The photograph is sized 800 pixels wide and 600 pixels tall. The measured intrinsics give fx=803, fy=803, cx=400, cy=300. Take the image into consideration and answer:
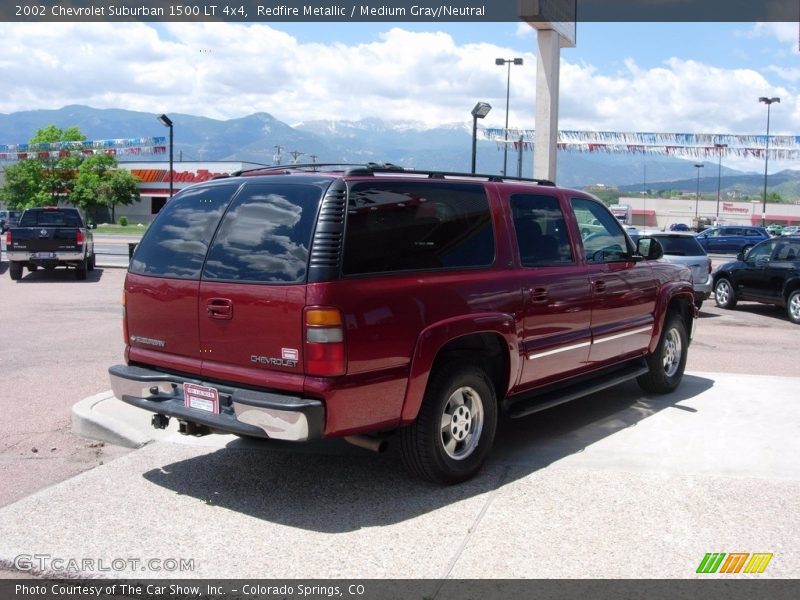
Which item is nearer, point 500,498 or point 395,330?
point 395,330

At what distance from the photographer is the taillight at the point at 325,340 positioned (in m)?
4.45

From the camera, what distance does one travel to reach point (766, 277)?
625 inches

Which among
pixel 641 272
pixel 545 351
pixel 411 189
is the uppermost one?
pixel 411 189

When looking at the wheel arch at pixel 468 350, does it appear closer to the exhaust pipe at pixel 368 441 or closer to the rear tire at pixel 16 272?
the exhaust pipe at pixel 368 441

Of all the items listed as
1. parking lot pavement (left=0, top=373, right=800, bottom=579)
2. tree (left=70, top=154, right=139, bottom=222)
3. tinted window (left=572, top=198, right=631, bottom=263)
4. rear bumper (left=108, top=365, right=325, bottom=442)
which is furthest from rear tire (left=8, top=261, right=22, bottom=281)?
tree (left=70, top=154, right=139, bottom=222)

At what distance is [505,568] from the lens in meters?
4.10

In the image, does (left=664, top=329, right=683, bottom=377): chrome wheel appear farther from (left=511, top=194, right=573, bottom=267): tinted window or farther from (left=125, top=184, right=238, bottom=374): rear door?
(left=125, top=184, right=238, bottom=374): rear door

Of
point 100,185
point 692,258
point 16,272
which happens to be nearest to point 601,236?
point 692,258

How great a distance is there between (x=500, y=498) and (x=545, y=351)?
4.30 ft

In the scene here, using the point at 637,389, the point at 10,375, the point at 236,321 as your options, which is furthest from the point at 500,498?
the point at 10,375

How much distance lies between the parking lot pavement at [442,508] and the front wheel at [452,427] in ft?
0.57

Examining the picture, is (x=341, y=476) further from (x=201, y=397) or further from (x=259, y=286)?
(x=259, y=286)

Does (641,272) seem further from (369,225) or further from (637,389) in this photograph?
(369,225)

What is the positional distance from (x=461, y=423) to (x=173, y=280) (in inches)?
83.0
